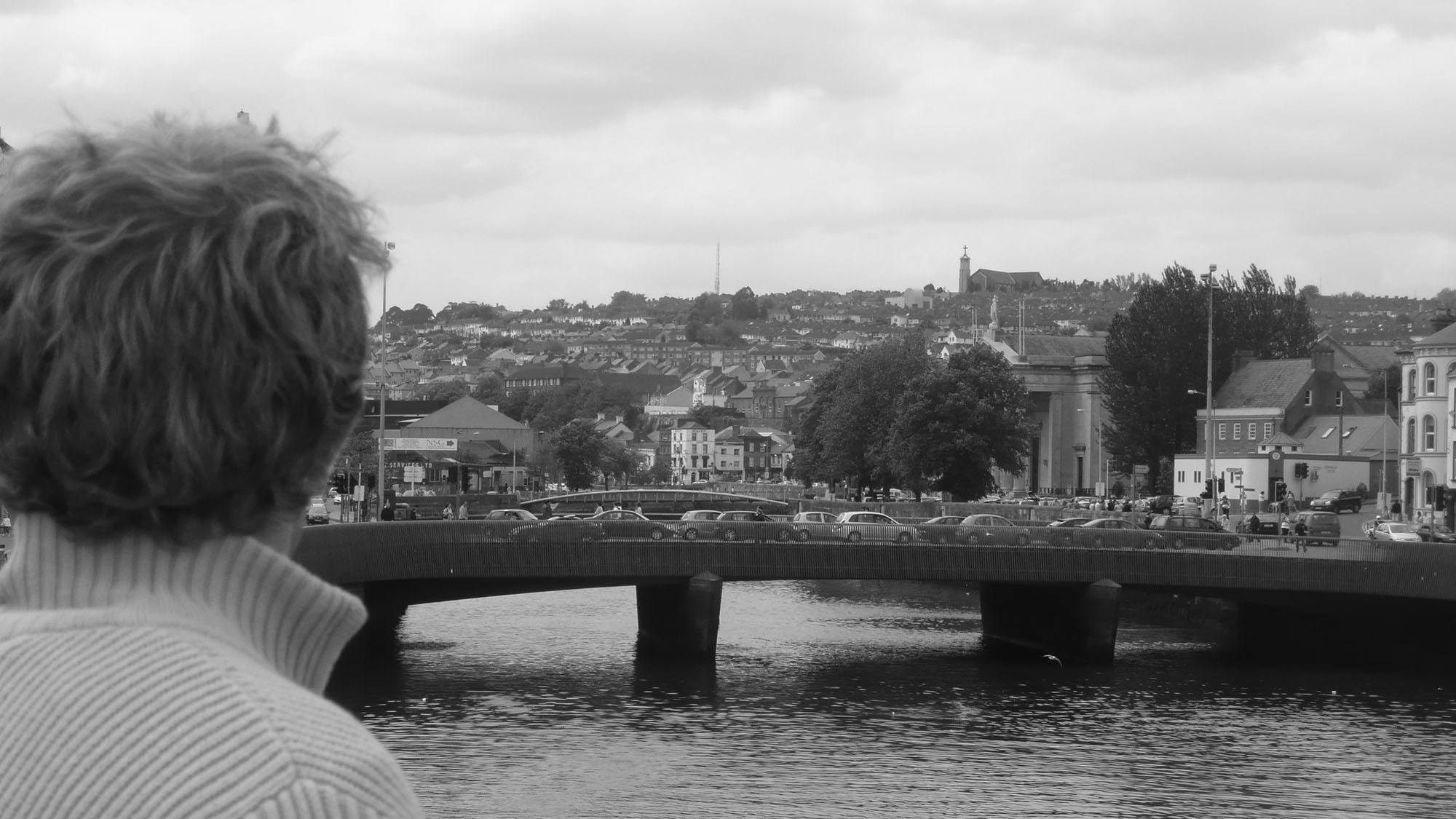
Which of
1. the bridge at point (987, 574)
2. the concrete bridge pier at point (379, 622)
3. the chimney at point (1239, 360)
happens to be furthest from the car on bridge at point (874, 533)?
the chimney at point (1239, 360)

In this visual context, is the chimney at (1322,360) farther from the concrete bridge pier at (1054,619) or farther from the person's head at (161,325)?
the person's head at (161,325)

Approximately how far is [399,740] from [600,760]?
390cm

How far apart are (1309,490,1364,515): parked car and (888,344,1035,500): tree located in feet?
49.2

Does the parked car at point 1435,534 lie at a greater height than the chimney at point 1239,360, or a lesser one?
lesser

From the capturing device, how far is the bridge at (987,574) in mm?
43469

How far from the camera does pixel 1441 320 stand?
88.2 m

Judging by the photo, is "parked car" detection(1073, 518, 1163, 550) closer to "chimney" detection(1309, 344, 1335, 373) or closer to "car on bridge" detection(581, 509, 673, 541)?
"car on bridge" detection(581, 509, 673, 541)

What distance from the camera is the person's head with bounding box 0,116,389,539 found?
7.14 ft

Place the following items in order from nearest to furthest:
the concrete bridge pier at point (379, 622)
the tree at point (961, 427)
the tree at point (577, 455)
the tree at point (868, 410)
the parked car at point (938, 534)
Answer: the concrete bridge pier at point (379, 622) → the parked car at point (938, 534) → the tree at point (961, 427) → the tree at point (868, 410) → the tree at point (577, 455)

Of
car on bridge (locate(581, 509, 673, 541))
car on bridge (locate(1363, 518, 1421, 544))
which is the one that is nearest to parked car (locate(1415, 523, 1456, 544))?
car on bridge (locate(1363, 518, 1421, 544))

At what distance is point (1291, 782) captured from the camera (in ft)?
95.4

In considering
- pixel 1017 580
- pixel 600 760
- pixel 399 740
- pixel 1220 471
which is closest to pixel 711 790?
pixel 600 760

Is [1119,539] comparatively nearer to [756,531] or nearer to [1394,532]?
[756,531]

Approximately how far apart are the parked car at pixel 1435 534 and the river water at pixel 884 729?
14740 mm
